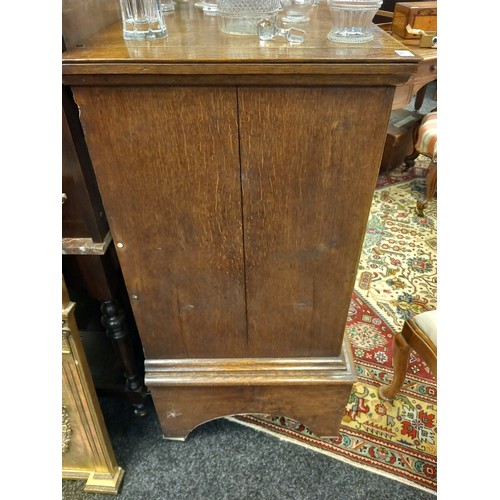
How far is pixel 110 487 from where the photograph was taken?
3.43 ft

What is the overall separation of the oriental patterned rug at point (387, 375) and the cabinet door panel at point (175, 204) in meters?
0.49

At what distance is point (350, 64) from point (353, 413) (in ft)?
3.41

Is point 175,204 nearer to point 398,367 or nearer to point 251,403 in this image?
point 251,403

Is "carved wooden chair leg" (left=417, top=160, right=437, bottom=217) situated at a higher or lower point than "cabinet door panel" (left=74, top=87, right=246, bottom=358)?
lower

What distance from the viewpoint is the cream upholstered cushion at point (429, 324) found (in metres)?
1.01

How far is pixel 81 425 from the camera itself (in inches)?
37.9

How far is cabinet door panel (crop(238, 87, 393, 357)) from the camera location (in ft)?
2.11

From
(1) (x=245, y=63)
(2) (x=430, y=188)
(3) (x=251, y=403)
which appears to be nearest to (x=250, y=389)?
(3) (x=251, y=403)

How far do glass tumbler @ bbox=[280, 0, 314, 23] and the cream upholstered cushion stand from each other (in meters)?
0.75

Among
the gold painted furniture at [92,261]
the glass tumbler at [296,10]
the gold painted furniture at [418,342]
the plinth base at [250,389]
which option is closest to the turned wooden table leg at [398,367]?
the gold painted furniture at [418,342]

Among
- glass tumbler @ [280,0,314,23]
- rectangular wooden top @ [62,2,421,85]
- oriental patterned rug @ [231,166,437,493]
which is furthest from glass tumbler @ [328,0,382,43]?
oriental patterned rug @ [231,166,437,493]

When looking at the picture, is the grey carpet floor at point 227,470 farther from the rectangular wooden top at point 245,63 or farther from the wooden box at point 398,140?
the wooden box at point 398,140

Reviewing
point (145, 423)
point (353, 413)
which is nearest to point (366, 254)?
point (353, 413)

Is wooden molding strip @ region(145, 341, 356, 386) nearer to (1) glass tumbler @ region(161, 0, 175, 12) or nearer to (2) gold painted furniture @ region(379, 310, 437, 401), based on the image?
(2) gold painted furniture @ region(379, 310, 437, 401)
